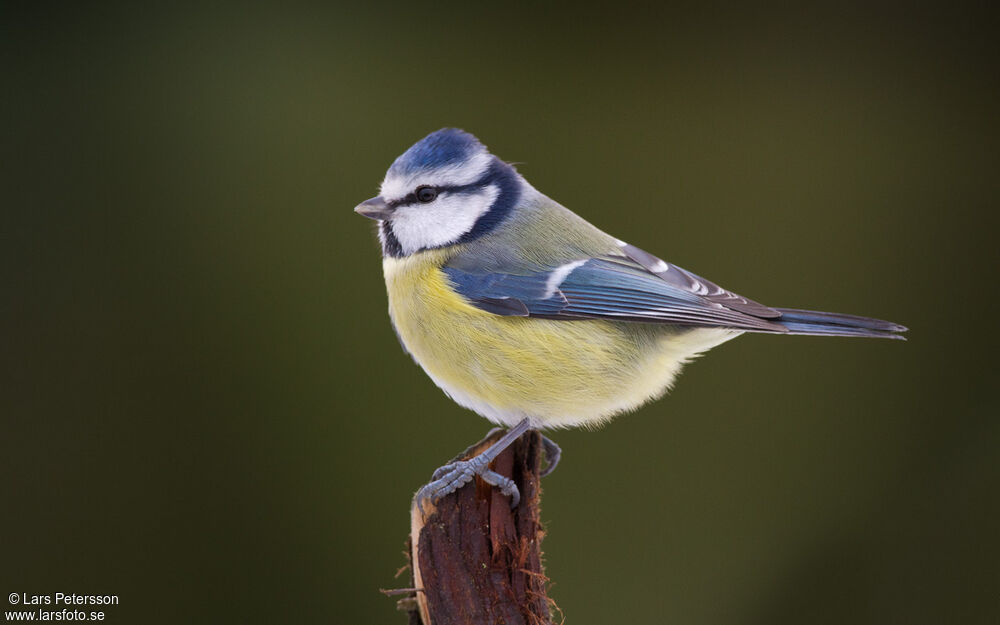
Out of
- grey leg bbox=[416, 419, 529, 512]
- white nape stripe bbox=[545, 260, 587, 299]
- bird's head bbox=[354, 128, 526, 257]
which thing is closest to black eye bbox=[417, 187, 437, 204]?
bird's head bbox=[354, 128, 526, 257]

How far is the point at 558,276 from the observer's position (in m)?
1.33

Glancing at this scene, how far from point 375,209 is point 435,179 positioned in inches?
4.0

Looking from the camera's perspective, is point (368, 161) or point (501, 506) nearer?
point (501, 506)

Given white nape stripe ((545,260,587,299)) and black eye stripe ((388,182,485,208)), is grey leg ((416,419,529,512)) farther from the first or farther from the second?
black eye stripe ((388,182,485,208))

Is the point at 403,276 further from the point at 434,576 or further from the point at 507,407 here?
the point at 434,576

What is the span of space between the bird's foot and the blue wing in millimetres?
222

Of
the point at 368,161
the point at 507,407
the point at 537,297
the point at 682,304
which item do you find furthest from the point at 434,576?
the point at 368,161

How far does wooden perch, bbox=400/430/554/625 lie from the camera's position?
1190 mm

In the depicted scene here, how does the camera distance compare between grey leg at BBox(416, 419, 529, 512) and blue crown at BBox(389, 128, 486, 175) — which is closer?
grey leg at BBox(416, 419, 529, 512)

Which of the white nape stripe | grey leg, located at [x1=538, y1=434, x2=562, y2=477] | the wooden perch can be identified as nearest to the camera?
the wooden perch

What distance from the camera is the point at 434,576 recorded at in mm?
1200

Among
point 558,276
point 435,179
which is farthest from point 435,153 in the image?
point 558,276

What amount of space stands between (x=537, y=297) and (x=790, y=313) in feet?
1.19

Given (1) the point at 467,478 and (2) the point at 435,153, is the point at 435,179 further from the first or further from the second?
(1) the point at 467,478
